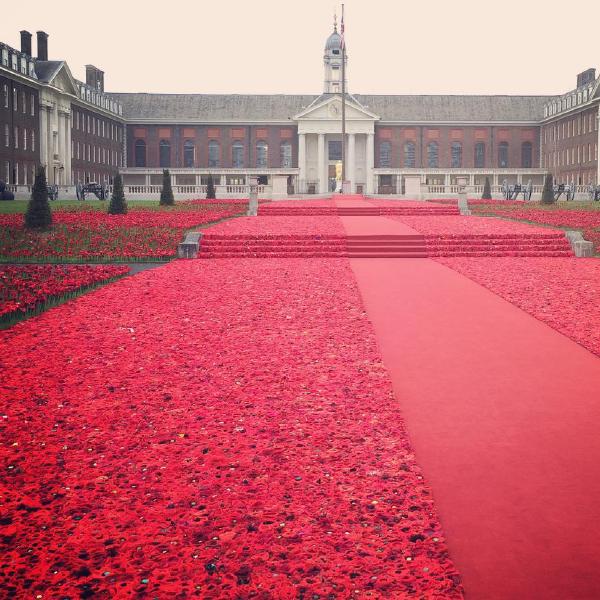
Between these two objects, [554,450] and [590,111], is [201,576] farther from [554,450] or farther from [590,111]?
[590,111]

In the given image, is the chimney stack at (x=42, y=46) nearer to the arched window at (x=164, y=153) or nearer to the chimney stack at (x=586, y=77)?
the arched window at (x=164, y=153)

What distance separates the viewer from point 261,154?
266 feet

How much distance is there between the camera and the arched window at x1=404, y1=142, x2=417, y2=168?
3150 inches

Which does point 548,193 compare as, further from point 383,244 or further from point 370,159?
point 370,159

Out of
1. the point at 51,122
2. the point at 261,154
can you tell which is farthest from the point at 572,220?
the point at 261,154

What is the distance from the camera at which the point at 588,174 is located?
218ft

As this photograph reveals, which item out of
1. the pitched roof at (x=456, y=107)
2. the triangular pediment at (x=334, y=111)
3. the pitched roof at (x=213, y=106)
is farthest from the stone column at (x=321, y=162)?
the pitched roof at (x=456, y=107)

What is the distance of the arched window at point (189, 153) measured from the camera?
81.0 meters

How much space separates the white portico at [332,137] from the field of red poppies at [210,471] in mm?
68500

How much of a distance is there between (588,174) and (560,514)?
6740cm

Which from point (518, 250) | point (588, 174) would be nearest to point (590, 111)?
point (588, 174)

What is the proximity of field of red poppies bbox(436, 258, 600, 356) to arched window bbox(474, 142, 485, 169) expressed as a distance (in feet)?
214

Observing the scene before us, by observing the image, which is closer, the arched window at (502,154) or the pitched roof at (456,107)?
the pitched roof at (456,107)

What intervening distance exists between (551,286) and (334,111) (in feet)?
220
